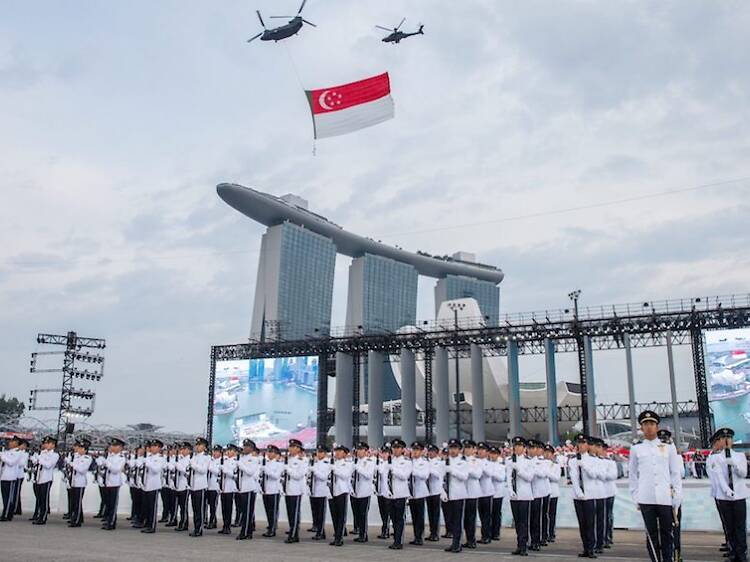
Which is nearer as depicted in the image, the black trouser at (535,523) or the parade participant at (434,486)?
the black trouser at (535,523)

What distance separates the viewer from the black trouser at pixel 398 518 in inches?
408

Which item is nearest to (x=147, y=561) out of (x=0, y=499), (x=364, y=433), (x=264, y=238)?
(x=0, y=499)

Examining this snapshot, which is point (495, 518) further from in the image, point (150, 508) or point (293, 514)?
point (150, 508)

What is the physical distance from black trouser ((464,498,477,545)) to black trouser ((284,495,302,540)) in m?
2.54

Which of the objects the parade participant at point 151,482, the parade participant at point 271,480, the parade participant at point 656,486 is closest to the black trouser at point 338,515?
the parade participant at point 271,480

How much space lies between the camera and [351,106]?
1864cm

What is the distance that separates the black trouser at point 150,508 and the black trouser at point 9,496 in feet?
10.2

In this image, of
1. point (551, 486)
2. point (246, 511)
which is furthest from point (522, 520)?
point (246, 511)

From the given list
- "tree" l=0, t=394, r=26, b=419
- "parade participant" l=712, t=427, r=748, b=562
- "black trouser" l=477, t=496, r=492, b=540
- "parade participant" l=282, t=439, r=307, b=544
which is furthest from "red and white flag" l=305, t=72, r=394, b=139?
"tree" l=0, t=394, r=26, b=419

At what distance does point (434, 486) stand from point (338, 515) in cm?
152

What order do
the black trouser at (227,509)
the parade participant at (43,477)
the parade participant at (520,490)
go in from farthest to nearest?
the parade participant at (43,477)
the black trouser at (227,509)
the parade participant at (520,490)

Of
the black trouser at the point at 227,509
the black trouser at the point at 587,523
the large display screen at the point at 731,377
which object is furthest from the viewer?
the large display screen at the point at 731,377

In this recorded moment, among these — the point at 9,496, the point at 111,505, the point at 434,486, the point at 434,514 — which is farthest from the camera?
the point at 9,496

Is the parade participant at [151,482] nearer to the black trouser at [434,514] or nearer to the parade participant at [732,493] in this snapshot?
the black trouser at [434,514]
